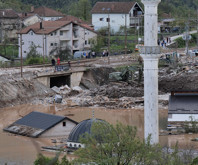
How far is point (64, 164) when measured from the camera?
1983 centimetres

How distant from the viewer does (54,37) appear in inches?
2421

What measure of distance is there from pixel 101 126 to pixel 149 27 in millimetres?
5719

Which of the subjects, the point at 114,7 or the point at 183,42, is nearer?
the point at 183,42

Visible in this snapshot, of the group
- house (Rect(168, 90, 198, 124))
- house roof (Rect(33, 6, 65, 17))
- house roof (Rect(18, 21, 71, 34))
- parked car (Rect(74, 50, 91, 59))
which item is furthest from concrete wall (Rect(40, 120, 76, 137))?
house roof (Rect(33, 6, 65, 17))

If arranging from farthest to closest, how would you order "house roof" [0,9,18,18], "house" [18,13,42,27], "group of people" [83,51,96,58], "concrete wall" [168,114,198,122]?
"house" [18,13,42,27], "house roof" [0,9,18,18], "group of people" [83,51,96,58], "concrete wall" [168,114,198,122]

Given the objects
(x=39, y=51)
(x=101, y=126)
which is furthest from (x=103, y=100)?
(x=101, y=126)

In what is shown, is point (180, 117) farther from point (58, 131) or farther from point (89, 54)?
point (89, 54)

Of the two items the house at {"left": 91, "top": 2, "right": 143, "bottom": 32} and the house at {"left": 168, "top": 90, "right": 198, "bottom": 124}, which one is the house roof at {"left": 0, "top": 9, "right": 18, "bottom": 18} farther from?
the house at {"left": 168, "top": 90, "right": 198, "bottom": 124}

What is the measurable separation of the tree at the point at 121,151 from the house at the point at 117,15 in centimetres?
5144

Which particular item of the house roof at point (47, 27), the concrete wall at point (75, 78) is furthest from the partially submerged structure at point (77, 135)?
the house roof at point (47, 27)

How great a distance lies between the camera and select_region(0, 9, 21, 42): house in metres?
71.0

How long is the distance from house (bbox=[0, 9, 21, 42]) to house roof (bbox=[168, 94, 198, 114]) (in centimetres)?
3719

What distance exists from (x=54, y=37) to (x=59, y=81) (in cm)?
1095

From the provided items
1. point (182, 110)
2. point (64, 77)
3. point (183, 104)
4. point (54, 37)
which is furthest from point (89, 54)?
point (182, 110)
